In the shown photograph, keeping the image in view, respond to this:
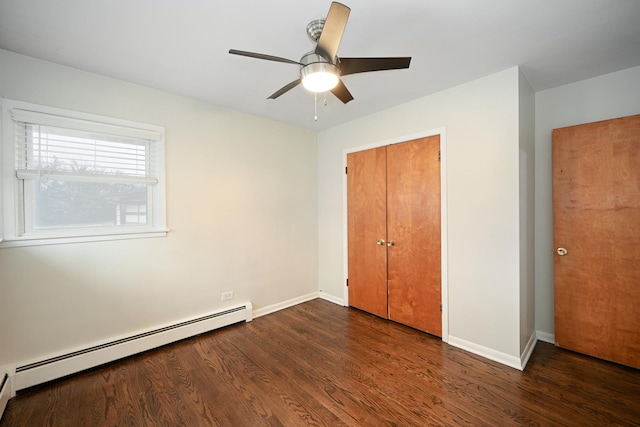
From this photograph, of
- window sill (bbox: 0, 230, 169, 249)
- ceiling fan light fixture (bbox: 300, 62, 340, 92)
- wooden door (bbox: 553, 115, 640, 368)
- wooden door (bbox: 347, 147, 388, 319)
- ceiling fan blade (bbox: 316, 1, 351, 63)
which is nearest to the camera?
ceiling fan blade (bbox: 316, 1, 351, 63)

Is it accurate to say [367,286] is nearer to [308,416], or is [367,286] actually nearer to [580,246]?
[308,416]

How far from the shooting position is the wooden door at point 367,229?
3.23 m

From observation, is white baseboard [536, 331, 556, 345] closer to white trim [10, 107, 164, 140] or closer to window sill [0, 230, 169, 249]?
window sill [0, 230, 169, 249]

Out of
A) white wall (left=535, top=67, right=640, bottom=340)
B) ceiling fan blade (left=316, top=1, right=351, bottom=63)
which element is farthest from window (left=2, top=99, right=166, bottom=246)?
white wall (left=535, top=67, right=640, bottom=340)

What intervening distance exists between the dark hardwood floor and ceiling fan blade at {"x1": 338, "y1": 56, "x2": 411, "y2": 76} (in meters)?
2.20

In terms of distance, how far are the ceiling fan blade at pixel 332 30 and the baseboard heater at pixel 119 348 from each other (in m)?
2.78

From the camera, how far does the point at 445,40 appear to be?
1.86m

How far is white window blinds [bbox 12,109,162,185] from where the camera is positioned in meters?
2.06

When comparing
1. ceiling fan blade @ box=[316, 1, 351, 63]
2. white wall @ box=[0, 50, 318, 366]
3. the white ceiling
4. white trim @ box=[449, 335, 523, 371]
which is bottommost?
white trim @ box=[449, 335, 523, 371]

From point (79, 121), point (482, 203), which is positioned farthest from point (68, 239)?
point (482, 203)

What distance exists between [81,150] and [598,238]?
15.0 feet

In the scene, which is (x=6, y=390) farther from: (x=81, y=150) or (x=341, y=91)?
(x=341, y=91)

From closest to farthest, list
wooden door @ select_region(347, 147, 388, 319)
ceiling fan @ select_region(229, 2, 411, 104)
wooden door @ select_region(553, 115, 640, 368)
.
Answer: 1. ceiling fan @ select_region(229, 2, 411, 104)
2. wooden door @ select_region(553, 115, 640, 368)
3. wooden door @ select_region(347, 147, 388, 319)

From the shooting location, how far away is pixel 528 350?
242 cm
